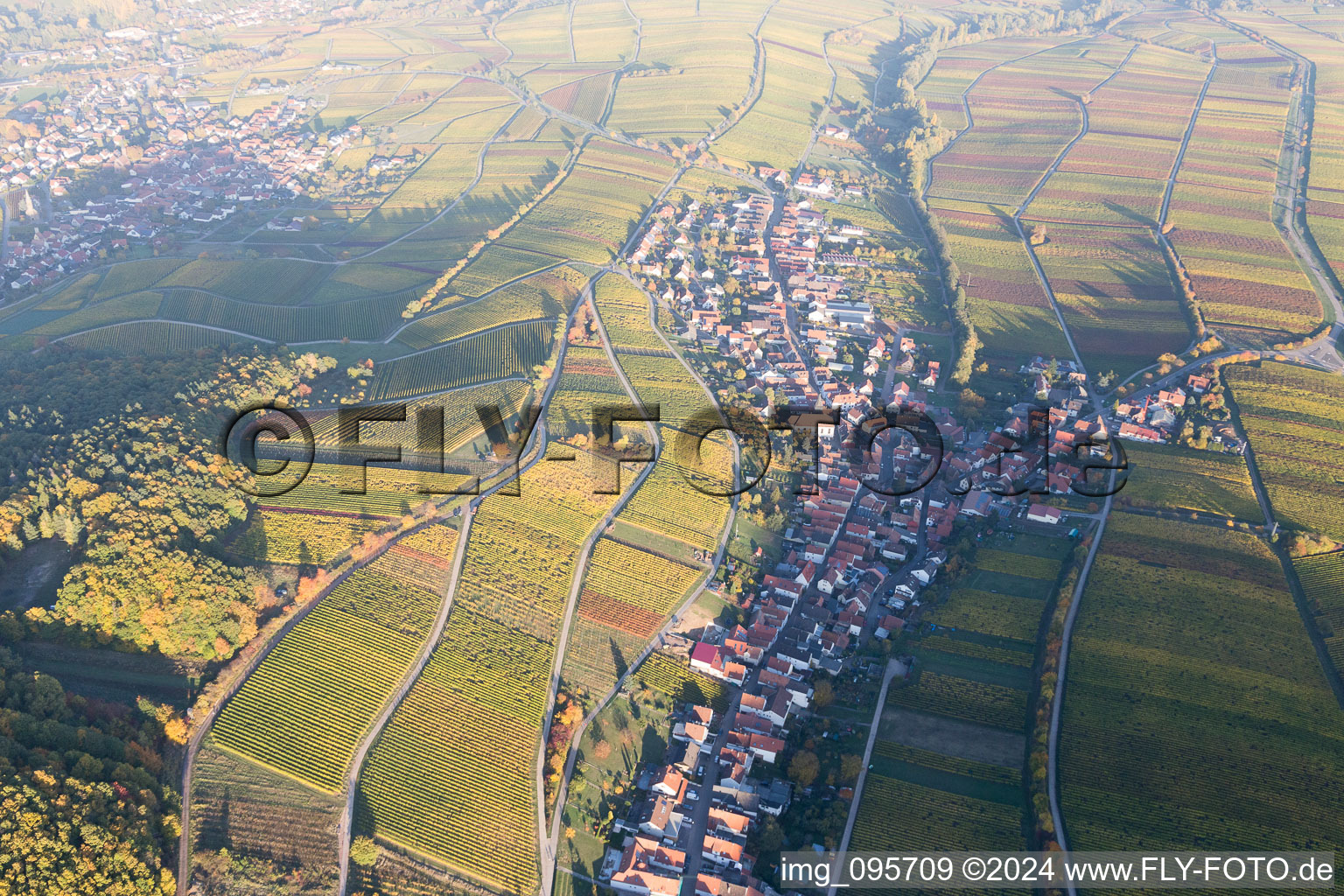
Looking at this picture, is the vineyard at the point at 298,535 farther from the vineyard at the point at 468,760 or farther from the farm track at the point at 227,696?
the vineyard at the point at 468,760

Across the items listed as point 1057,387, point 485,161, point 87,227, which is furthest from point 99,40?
point 1057,387

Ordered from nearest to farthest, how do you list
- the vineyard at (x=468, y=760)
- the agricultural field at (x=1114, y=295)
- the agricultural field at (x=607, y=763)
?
the vineyard at (x=468, y=760)
the agricultural field at (x=607, y=763)
the agricultural field at (x=1114, y=295)

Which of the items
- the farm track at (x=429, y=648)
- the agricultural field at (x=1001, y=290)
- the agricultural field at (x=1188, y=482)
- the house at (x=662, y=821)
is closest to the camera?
the farm track at (x=429, y=648)

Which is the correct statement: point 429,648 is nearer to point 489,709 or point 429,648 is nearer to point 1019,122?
point 489,709

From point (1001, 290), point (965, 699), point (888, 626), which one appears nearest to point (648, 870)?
point (965, 699)

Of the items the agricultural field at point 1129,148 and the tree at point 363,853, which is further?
the agricultural field at point 1129,148

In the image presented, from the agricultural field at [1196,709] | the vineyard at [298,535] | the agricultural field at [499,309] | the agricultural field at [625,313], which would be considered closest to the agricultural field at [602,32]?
the agricultural field at [625,313]

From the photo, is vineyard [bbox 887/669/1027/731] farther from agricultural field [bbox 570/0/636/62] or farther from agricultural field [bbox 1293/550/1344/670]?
agricultural field [bbox 570/0/636/62]
